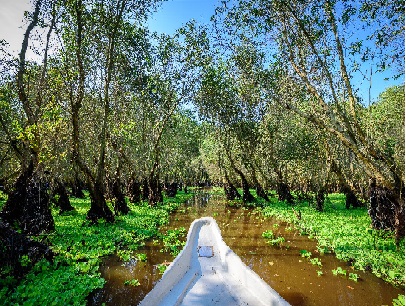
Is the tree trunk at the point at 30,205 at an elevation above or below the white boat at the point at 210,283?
above

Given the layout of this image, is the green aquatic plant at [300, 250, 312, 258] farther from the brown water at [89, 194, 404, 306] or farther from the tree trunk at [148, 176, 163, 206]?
the tree trunk at [148, 176, 163, 206]

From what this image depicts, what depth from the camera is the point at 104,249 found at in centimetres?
1079

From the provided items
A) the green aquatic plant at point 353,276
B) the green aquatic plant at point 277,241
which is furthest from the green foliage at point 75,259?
the green aquatic plant at point 353,276

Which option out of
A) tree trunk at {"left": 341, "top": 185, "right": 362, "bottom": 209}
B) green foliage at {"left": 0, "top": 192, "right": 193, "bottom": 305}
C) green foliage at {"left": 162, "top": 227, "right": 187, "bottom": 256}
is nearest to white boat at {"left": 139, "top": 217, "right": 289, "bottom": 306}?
green foliage at {"left": 0, "top": 192, "right": 193, "bottom": 305}

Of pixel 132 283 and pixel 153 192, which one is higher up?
pixel 153 192

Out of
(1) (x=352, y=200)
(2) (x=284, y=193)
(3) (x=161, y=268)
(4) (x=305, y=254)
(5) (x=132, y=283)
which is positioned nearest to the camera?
(5) (x=132, y=283)

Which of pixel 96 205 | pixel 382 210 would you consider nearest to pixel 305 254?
pixel 382 210

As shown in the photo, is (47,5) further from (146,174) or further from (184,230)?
(146,174)

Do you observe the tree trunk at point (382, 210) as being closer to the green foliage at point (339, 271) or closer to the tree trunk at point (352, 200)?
the green foliage at point (339, 271)

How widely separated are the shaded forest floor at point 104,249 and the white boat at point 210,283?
7.10 ft

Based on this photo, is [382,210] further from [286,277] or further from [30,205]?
[30,205]

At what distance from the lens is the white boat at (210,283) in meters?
→ 5.46

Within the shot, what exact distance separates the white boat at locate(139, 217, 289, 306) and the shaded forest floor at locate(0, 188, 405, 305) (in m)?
2.17

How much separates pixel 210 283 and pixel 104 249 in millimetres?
5591
